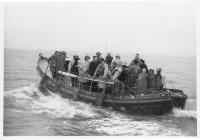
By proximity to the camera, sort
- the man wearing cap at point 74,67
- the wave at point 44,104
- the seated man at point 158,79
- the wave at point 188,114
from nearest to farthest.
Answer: the wave at point 188,114, the seated man at point 158,79, the wave at point 44,104, the man wearing cap at point 74,67

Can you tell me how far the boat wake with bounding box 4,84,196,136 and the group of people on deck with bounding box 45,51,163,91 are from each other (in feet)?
1.21

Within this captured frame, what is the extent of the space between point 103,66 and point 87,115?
0.60 metres

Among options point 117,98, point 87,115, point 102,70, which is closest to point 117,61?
point 102,70

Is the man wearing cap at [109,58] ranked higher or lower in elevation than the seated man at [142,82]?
higher

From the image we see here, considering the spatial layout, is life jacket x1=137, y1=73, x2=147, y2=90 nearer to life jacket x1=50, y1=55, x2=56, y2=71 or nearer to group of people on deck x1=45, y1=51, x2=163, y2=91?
group of people on deck x1=45, y1=51, x2=163, y2=91

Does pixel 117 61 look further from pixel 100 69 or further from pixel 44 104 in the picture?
pixel 44 104

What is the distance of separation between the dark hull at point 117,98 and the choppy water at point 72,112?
0.07 m

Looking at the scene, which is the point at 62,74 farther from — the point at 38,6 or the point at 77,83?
the point at 38,6

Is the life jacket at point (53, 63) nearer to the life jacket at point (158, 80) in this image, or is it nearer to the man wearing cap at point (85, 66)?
the man wearing cap at point (85, 66)

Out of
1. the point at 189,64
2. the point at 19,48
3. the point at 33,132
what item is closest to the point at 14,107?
the point at 33,132

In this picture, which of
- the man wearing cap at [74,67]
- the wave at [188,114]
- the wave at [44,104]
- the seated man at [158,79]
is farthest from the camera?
the man wearing cap at [74,67]

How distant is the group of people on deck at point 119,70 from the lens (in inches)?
186

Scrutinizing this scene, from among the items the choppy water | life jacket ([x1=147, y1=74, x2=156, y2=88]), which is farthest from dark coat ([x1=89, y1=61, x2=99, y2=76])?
life jacket ([x1=147, y1=74, x2=156, y2=88])

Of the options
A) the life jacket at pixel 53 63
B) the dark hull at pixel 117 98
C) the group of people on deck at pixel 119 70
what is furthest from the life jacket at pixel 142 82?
the life jacket at pixel 53 63
